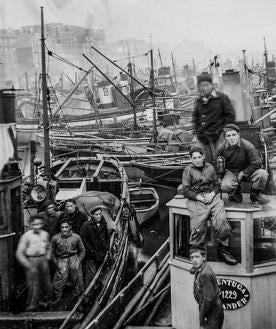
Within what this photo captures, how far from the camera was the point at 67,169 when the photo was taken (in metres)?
18.2

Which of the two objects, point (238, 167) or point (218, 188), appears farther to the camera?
point (238, 167)

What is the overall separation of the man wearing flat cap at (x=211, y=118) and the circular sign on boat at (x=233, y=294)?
2.40m

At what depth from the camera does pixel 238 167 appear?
22.9ft

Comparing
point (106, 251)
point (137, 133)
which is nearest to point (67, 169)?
point (106, 251)

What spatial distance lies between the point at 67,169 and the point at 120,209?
21.0 feet

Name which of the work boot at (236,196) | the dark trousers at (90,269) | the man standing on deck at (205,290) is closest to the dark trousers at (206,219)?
the work boot at (236,196)

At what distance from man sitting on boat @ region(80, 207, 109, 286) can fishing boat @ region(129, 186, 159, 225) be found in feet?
32.8

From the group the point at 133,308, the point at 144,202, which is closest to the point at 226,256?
the point at 133,308

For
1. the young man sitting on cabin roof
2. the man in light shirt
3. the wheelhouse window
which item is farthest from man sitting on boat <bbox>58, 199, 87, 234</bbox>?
the young man sitting on cabin roof

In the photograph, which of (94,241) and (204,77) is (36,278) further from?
(204,77)

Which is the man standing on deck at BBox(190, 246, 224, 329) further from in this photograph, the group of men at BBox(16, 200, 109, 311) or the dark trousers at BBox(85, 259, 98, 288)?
the dark trousers at BBox(85, 259, 98, 288)

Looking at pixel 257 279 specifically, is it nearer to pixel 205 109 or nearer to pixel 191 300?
pixel 191 300

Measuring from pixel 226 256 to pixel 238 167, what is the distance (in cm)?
142

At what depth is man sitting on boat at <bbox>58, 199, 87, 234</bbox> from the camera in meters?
8.75
